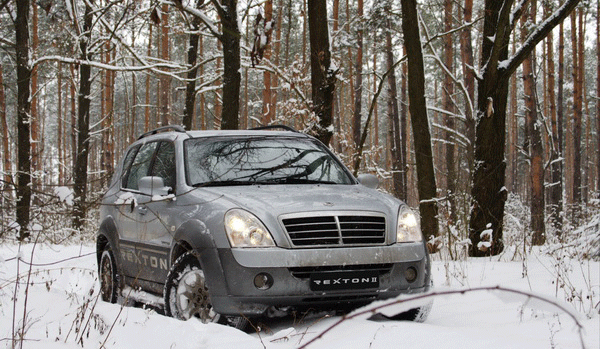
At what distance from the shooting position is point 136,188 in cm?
723

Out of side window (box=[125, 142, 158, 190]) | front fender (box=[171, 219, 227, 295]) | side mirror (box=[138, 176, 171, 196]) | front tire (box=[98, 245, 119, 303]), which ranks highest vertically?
side window (box=[125, 142, 158, 190])

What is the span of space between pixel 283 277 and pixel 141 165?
308 cm

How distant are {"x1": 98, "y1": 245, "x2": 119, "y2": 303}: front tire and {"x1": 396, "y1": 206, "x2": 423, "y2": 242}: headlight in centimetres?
318

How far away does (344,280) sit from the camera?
4.94 metres

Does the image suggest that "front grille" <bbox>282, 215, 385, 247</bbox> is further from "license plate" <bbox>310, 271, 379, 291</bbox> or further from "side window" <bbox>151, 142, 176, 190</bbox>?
"side window" <bbox>151, 142, 176, 190</bbox>

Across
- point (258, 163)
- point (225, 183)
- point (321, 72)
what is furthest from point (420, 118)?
point (225, 183)

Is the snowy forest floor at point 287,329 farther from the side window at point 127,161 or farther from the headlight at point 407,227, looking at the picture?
the side window at point 127,161

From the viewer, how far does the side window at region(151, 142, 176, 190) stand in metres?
6.29

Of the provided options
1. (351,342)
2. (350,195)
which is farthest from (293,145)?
(351,342)

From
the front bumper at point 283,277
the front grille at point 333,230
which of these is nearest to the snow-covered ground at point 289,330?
the front bumper at point 283,277

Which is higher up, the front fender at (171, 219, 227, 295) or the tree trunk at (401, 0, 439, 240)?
the tree trunk at (401, 0, 439, 240)

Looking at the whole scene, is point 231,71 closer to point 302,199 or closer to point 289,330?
point 302,199

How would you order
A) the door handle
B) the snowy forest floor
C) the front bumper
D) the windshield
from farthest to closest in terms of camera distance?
1. the door handle
2. the windshield
3. the front bumper
4. the snowy forest floor

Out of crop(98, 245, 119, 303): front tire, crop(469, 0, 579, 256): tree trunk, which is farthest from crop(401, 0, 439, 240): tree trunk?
crop(98, 245, 119, 303): front tire
